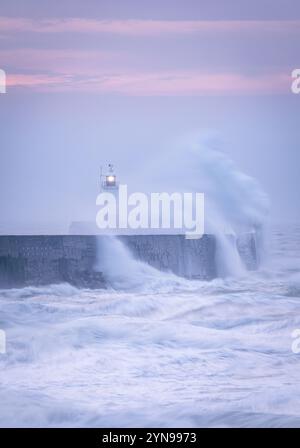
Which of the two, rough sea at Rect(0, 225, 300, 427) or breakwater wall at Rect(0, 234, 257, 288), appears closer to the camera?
rough sea at Rect(0, 225, 300, 427)

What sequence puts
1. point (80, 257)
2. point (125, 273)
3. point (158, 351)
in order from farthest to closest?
1. point (80, 257)
2. point (125, 273)
3. point (158, 351)

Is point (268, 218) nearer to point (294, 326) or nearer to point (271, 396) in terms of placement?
point (294, 326)

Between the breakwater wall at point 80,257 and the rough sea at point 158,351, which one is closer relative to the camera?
the rough sea at point 158,351

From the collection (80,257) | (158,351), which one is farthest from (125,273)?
(158,351)

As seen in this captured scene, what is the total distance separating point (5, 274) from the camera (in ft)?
36.2

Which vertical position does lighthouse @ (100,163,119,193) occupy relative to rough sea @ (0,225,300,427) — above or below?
above

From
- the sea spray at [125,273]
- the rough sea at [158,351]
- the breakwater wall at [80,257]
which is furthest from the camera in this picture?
the sea spray at [125,273]

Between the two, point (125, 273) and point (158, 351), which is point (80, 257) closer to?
point (125, 273)

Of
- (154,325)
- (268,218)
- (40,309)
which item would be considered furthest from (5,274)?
(268,218)

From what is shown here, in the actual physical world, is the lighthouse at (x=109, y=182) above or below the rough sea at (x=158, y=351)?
above

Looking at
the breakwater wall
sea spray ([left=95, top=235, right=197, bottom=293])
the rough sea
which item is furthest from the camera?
sea spray ([left=95, top=235, right=197, bottom=293])

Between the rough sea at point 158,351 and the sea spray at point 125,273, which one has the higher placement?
the sea spray at point 125,273

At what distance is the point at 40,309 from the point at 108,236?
72cm

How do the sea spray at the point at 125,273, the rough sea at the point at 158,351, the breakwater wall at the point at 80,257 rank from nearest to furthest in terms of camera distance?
1. the rough sea at the point at 158,351
2. the breakwater wall at the point at 80,257
3. the sea spray at the point at 125,273
